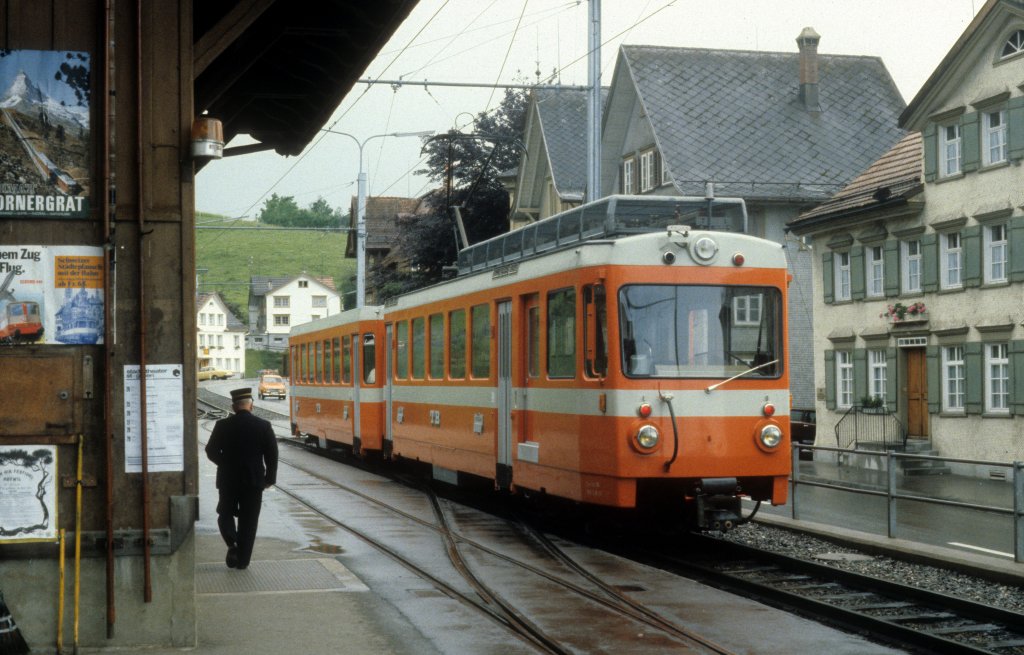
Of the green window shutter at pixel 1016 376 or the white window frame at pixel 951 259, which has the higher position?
the white window frame at pixel 951 259

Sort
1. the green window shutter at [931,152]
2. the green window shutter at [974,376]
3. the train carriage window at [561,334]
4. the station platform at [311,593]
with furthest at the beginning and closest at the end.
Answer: the green window shutter at [931,152]
the green window shutter at [974,376]
the train carriage window at [561,334]
the station platform at [311,593]

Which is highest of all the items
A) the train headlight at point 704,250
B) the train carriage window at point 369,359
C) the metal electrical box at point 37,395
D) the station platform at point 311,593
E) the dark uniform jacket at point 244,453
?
the train headlight at point 704,250

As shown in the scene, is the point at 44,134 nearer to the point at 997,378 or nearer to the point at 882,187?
the point at 997,378

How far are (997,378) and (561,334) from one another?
1668cm

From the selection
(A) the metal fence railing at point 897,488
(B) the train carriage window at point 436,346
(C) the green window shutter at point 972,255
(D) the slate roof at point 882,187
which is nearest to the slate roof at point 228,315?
(D) the slate roof at point 882,187

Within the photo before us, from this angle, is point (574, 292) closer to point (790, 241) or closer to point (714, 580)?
point (714, 580)

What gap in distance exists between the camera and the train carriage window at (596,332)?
13.1 meters

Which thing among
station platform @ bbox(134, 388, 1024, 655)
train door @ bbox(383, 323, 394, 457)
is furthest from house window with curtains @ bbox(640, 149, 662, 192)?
station platform @ bbox(134, 388, 1024, 655)

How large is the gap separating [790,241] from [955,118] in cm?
1100

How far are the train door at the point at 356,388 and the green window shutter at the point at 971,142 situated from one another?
42.2 feet

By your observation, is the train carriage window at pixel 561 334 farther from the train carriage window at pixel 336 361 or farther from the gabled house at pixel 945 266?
the gabled house at pixel 945 266

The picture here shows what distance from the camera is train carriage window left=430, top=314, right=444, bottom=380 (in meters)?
19.0

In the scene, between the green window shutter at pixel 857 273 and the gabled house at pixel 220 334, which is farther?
the gabled house at pixel 220 334

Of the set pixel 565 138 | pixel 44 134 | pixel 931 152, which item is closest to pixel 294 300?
pixel 565 138
